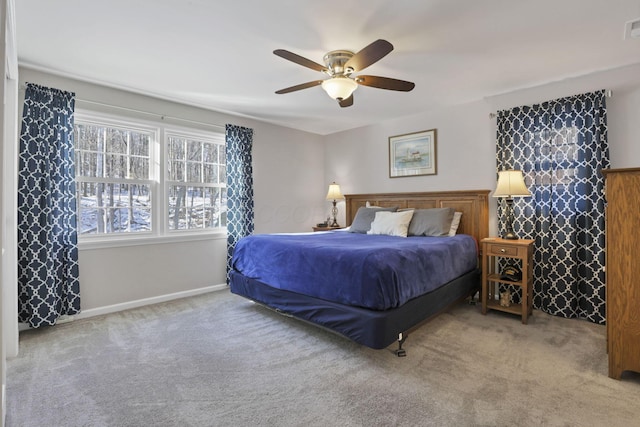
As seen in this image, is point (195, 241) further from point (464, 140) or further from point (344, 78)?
point (464, 140)

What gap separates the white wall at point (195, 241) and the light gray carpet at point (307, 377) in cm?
55

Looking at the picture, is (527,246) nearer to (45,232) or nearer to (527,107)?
(527,107)

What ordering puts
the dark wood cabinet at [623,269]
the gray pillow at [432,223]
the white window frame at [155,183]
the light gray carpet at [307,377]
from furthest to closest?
the gray pillow at [432,223]
the white window frame at [155,183]
the dark wood cabinet at [623,269]
the light gray carpet at [307,377]

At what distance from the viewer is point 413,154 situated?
4.45 meters

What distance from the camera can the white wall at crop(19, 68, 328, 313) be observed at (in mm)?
3260

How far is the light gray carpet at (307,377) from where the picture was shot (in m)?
1.69

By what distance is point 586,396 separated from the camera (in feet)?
6.01

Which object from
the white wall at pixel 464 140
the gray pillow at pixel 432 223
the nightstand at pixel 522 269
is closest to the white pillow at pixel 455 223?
the gray pillow at pixel 432 223

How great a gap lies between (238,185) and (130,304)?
74.7 inches

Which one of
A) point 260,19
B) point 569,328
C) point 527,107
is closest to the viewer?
point 260,19

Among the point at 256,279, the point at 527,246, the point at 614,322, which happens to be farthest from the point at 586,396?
the point at 256,279

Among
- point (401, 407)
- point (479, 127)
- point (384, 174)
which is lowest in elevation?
point (401, 407)

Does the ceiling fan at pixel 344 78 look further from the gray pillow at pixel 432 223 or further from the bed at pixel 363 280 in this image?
the gray pillow at pixel 432 223

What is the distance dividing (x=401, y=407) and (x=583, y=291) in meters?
2.50
